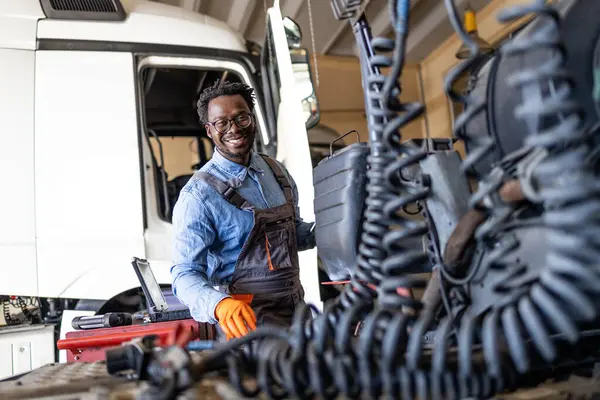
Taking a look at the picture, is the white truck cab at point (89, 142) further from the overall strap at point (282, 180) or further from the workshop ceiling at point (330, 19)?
the workshop ceiling at point (330, 19)

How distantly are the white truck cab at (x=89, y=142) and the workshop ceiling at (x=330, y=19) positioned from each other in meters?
2.23

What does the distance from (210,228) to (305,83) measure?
53.7 inches

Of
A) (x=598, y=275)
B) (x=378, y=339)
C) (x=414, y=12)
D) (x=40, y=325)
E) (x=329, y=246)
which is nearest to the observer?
(x=598, y=275)

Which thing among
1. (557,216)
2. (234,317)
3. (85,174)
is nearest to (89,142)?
(85,174)

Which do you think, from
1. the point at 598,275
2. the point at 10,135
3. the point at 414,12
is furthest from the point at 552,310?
the point at 414,12

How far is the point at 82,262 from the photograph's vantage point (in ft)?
8.61

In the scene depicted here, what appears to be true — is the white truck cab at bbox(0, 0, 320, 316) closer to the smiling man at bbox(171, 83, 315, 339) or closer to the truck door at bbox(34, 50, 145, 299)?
the truck door at bbox(34, 50, 145, 299)

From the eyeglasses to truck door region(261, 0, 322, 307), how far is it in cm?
56

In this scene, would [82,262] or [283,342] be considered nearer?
[283,342]

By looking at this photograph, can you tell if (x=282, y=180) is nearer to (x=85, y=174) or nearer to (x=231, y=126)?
(x=231, y=126)

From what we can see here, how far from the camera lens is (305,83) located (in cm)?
293

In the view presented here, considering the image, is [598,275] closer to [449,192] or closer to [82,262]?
[449,192]

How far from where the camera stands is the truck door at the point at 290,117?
2510 millimetres

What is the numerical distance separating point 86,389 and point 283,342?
0.89 feet
